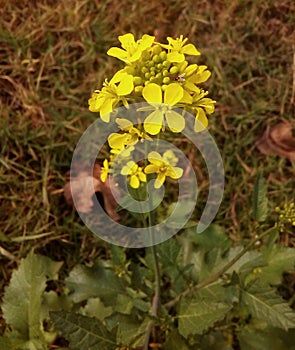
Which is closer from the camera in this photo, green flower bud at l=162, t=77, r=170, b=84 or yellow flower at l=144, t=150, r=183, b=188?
green flower bud at l=162, t=77, r=170, b=84

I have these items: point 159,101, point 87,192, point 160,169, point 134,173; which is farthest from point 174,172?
point 87,192

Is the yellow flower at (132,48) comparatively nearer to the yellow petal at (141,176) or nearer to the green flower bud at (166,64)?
the green flower bud at (166,64)

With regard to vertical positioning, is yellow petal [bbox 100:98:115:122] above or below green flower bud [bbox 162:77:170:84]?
below

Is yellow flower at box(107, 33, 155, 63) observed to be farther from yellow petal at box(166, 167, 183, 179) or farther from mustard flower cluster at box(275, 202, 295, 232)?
mustard flower cluster at box(275, 202, 295, 232)

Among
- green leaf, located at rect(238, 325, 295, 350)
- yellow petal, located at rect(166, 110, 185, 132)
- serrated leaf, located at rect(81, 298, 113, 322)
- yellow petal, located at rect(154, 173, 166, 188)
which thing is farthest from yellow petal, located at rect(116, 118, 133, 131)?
green leaf, located at rect(238, 325, 295, 350)

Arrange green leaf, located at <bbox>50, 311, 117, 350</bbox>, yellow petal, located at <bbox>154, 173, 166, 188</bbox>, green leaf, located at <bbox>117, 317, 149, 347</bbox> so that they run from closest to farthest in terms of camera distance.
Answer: yellow petal, located at <bbox>154, 173, 166, 188</bbox>
green leaf, located at <bbox>50, 311, 117, 350</bbox>
green leaf, located at <bbox>117, 317, 149, 347</bbox>

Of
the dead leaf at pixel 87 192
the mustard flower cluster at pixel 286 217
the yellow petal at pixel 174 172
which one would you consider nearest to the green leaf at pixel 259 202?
the mustard flower cluster at pixel 286 217
